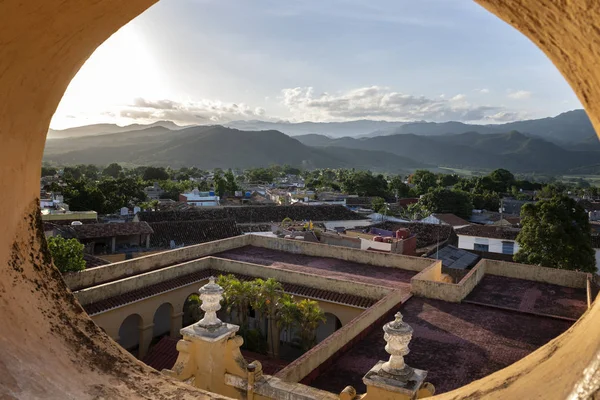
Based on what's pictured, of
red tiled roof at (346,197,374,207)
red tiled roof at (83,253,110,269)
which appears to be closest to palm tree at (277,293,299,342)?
red tiled roof at (83,253,110,269)

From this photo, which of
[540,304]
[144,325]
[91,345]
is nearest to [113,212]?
[144,325]

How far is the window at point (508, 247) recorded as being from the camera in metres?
34.5

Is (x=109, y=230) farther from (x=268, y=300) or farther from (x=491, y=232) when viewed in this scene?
(x=491, y=232)

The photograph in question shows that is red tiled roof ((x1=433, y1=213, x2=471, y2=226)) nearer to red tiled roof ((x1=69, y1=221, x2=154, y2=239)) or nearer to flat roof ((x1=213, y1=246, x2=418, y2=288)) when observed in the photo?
red tiled roof ((x1=69, y1=221, x2=154, y2=239))

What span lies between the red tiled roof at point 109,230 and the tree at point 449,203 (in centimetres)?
3998

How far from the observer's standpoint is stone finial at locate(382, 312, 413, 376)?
5.04m

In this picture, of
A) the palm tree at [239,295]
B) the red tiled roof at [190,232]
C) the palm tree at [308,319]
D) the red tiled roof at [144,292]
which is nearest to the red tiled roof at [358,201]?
the red tiled roof at [190,232]

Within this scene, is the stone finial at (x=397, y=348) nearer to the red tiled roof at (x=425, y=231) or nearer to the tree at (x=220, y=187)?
the red tiled roof at (x=425, y=231)

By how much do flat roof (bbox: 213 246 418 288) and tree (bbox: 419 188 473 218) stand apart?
4334cm

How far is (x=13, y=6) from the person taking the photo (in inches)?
90.3

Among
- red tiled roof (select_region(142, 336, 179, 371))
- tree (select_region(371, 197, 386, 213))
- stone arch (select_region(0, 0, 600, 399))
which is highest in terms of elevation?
stone arch (select_region(0, 0, 600, 399))

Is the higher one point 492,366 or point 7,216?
point 7,216

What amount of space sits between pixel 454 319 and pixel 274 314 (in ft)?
16.4

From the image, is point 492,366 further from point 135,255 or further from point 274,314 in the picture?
point 135,255
